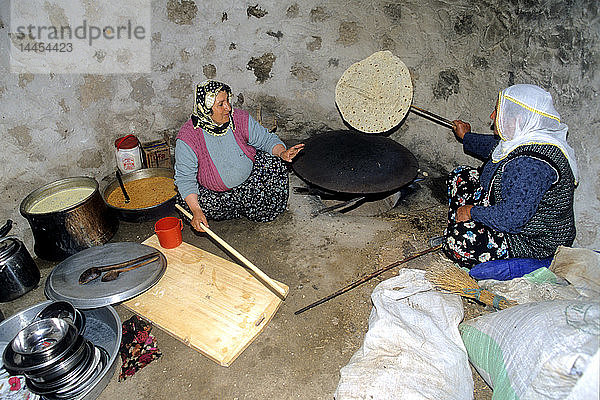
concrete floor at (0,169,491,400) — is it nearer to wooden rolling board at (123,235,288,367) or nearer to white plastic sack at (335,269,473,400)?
wooden rolling board at (123,235,288,367)

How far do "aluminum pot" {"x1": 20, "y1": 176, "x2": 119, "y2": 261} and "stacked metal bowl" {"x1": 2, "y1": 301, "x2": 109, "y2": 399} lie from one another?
A: 2.73ft

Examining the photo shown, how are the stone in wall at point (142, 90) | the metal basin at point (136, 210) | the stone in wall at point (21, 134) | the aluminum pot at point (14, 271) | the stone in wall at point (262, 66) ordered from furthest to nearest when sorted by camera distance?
the stone in wall at point (262, 66)
the stone in wall at point (142, 90)
the metal basin at point (136, 210)
the stone in wall at point (21, 134)
the aluminum pot at point (14, 271)

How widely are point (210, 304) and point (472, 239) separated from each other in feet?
5.33

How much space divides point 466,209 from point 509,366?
1005 millimetres

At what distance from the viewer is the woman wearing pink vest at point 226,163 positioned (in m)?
2.50

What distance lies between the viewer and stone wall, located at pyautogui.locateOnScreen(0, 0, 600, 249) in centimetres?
221

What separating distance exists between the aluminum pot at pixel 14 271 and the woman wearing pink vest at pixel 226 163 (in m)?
1.04

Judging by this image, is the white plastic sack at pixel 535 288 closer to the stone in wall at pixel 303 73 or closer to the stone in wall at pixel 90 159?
the stone in wall at pixel 303 73

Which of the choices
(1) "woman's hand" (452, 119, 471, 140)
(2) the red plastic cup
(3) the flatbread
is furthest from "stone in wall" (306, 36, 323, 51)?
(2) the red plastic cup

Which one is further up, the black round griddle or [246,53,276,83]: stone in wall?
[246,53,276,83]: stone in wall

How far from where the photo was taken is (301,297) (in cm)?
235

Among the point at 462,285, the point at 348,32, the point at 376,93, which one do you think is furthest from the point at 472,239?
the point at 348,32

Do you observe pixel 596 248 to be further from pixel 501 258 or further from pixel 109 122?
pixel 109 122

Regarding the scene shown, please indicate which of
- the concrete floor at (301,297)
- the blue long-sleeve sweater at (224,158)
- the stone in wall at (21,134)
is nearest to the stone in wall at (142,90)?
the stone in wall at (21,134)
